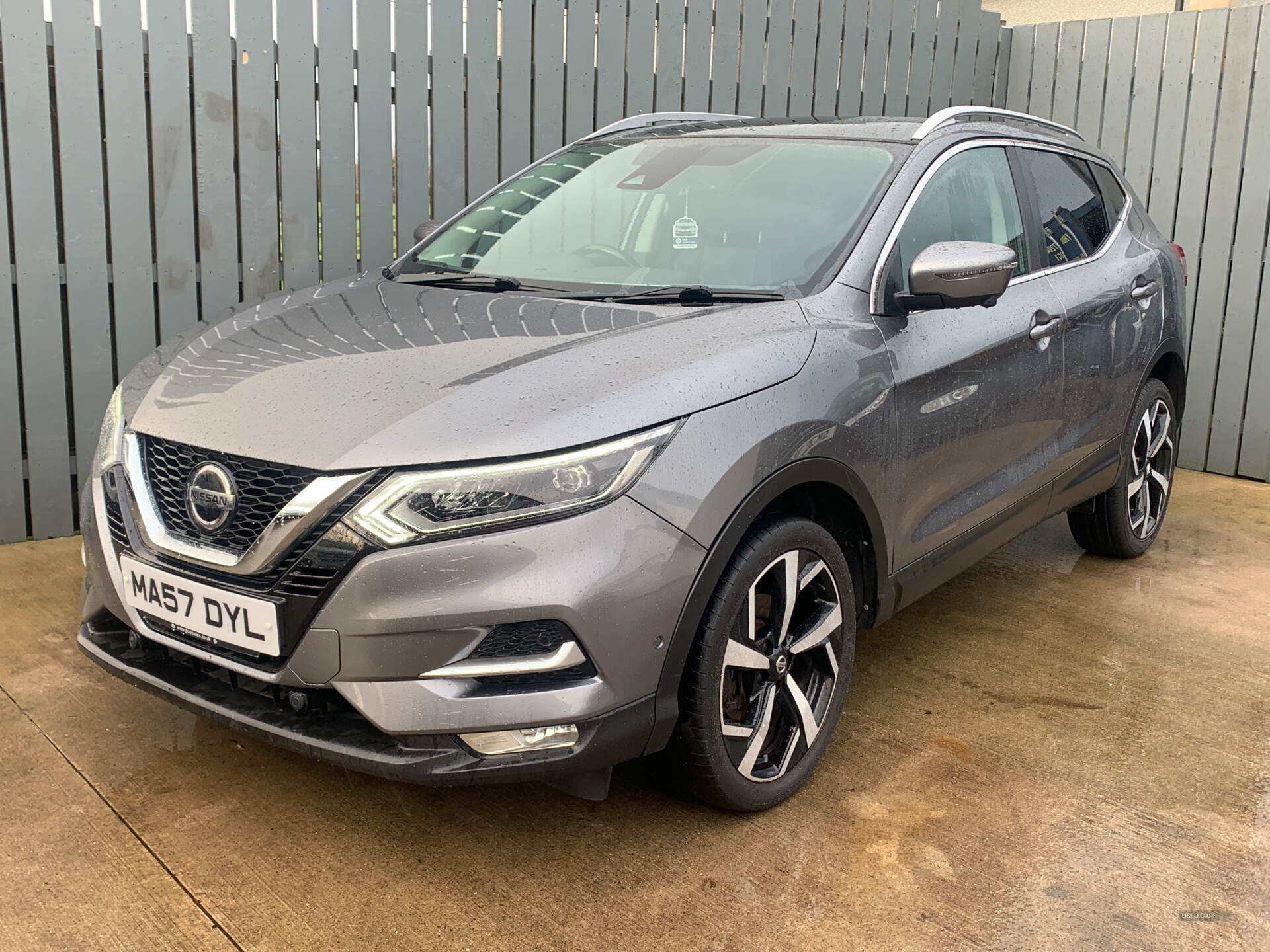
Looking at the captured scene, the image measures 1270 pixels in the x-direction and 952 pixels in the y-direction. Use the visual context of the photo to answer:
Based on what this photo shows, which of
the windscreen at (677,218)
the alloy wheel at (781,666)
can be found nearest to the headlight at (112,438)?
the windscreen at (677,218)

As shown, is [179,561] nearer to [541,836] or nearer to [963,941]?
[541,836]

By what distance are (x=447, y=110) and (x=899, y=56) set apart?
3.33 m

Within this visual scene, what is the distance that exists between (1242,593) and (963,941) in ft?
10.1

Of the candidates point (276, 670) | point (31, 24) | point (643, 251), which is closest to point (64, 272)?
point (31, 24)

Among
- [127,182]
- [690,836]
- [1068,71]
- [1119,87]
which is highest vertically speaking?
[1068,71]

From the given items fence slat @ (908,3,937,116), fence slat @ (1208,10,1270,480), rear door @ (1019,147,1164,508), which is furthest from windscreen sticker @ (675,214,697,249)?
fence slat @ (1208,10,1270,480)

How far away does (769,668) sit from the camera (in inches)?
111

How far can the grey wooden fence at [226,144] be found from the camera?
477 centimetres

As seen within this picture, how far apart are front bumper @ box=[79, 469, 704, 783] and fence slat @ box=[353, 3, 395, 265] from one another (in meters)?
3.37

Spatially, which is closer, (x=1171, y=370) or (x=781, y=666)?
(x=781, y=666)

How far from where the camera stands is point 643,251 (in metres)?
3.40

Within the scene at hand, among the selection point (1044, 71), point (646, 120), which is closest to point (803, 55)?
point (1044, 71)

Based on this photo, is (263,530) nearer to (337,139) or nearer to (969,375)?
(969,375)

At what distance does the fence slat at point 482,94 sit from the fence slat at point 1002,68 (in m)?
3.93
